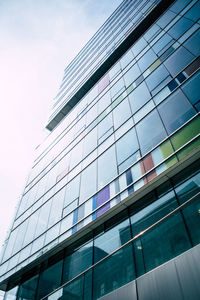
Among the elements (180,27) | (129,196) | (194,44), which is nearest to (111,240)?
(129,196)

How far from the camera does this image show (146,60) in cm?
1577

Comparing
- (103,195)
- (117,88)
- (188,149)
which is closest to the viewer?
(188,149)

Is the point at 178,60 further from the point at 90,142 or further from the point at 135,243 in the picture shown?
the point at 135,243

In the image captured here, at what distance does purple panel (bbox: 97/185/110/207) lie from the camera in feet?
34.4

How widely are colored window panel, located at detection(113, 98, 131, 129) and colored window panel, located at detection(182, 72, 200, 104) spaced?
159 inches

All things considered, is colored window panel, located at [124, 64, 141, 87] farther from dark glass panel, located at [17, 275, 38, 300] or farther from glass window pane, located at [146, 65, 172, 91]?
dark glass panel, located at [17, 275, 38, 300]

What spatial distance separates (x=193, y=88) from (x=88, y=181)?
767cm

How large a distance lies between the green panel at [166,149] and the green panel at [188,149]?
0.53 meters

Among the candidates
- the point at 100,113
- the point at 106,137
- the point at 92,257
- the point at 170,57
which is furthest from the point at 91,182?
the point at 170,57

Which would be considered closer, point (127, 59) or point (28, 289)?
point (28, 289)

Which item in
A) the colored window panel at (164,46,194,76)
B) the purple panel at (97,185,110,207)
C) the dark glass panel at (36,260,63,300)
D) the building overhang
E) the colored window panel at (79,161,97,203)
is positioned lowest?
the dark glass panel at (36,260,63,300)

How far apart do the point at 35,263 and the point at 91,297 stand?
645cm

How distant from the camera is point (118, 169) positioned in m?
11.1

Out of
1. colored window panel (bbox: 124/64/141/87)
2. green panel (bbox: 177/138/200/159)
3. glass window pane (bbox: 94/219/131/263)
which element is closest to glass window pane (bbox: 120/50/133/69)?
colored window panel (bbox: 124/64/141/87)
